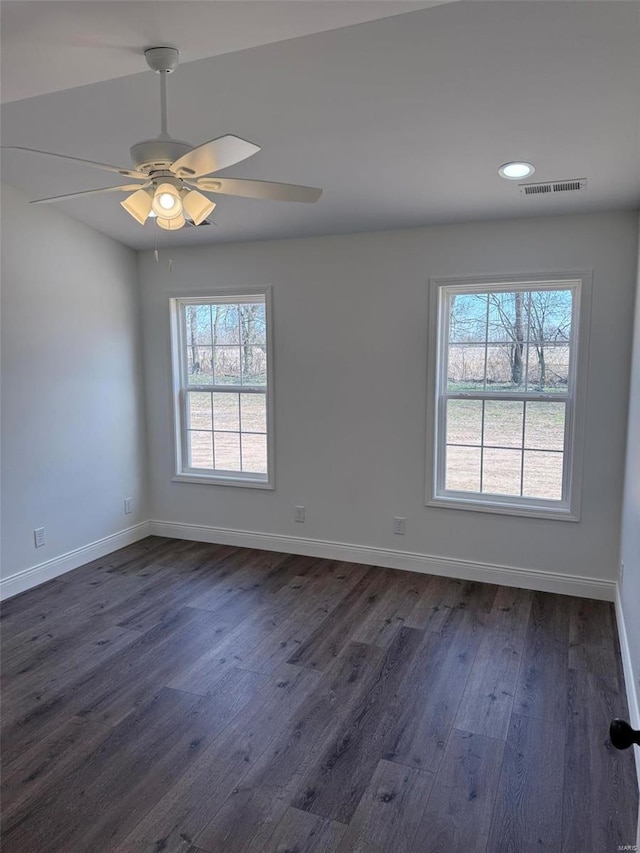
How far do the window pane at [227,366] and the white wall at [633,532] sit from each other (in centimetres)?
286

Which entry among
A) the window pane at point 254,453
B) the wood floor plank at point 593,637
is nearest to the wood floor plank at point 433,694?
the wood floor plank at point 593,637

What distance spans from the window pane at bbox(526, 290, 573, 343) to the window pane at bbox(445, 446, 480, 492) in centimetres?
90

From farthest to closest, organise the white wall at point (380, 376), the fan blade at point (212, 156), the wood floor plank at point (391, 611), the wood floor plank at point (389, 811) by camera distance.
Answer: the white wall at point (380, 376)
the wood floor plank at point (391, 611)
the wood floor plank at point (389, 811)
the fan blade at point (212, 156)

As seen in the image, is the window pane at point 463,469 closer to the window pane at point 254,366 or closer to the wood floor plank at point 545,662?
the wood floor plank at point 545,662

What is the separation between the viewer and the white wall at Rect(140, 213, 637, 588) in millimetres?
3377

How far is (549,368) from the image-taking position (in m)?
3.61

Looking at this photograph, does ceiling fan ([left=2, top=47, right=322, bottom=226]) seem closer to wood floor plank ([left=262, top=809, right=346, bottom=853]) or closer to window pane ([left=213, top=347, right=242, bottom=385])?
wood floor plank ([left=262, top=809, right=346, bottom=853])

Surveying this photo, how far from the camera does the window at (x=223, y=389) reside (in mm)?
4430

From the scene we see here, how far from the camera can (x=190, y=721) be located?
2.35m

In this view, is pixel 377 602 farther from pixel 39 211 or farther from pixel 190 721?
pixel 39 211

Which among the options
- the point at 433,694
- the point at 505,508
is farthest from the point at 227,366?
the point at 433,694

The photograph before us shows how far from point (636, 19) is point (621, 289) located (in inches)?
69.2

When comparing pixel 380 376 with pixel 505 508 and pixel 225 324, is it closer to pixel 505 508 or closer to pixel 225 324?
A: pixel 505 508

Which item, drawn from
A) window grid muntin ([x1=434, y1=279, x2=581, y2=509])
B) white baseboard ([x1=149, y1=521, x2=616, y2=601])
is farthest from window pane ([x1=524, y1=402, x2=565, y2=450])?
white baseboard ([x1=149, y1=521, x2=616, y2=601])
